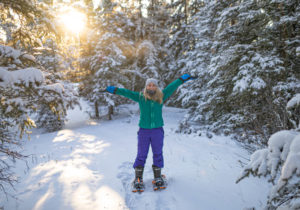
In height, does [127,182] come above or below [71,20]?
below

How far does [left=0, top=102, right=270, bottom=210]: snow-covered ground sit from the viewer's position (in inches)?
130

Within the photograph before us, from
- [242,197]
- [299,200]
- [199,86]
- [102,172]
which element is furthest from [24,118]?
[199,86]

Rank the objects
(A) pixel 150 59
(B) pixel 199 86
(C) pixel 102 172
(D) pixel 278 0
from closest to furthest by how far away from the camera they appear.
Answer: (C) pixel 102 172, (D) pixel 278 0, (B) pixel 199 86, (A) pixel 150 59

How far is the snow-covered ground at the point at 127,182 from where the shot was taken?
3.29 m

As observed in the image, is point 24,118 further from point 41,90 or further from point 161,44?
point 161,44

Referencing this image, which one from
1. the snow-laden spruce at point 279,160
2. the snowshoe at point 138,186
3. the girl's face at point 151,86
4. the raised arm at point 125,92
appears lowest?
the snowshoe at point 138,186

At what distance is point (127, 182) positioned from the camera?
13.6ft

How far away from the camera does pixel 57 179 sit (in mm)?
4344

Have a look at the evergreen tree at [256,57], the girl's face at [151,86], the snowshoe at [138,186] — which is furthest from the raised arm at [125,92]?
the evergreen tree at [256,57]

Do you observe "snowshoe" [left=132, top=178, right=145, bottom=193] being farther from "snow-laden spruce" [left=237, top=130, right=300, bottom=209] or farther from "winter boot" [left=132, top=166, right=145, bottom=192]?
"snow-laden spruce" [left=237, top=130, right=300, bottom=209]

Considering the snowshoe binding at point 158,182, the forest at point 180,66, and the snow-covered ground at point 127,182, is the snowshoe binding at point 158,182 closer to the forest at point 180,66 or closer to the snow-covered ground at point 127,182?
the snow-covered ground at point 127,182

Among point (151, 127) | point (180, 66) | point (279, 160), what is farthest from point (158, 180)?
point (180, 66)

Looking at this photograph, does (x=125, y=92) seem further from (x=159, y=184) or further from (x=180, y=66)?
(x=180, y=66)

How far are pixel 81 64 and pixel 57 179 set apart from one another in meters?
11.7
